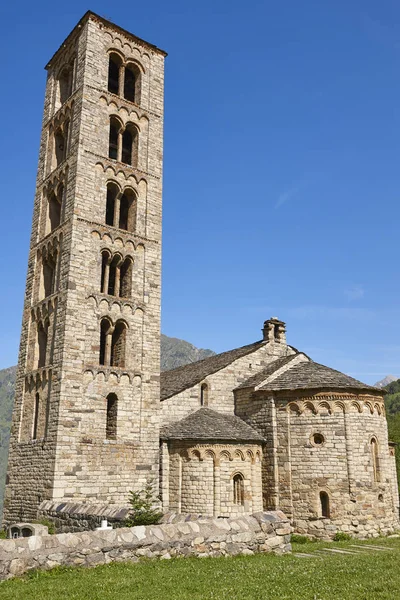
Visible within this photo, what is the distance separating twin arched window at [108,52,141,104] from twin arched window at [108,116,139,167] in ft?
6.22

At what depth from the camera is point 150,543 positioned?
37.2 feet

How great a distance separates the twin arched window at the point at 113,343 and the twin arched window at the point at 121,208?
4.90m

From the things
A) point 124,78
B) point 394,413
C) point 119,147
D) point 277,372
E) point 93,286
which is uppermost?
point 124,78

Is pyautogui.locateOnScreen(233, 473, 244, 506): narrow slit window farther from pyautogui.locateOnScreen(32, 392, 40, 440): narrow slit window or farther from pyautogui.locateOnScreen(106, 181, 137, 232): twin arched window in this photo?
pyautogui.locateOnScreen(106, 181, 137, 232): twin arched window

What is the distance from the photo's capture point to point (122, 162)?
2569 cm

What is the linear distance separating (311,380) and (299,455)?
131 inches

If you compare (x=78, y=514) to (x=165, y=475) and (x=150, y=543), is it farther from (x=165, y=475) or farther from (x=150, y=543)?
(x=150, y=543)

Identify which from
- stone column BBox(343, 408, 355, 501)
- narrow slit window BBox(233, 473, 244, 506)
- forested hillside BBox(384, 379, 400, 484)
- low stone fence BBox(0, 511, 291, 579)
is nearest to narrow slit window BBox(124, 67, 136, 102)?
stone column BBox(343, 408, 355, 501)

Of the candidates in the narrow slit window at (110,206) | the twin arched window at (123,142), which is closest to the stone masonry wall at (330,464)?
the narrow slit window at (110,206)

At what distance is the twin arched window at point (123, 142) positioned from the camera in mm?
25984

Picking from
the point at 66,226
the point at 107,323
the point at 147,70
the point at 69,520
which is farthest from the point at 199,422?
the point at 147,70

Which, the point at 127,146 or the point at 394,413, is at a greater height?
the point at 127,146

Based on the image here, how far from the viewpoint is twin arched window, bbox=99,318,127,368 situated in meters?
22.6

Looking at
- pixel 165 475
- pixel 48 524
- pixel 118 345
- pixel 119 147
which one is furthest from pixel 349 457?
pixel 119 147
